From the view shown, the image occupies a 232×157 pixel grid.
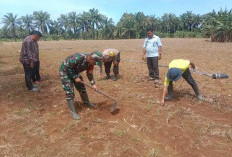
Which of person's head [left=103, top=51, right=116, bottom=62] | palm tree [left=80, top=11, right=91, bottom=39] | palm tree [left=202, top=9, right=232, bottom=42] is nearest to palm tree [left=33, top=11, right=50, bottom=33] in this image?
palm tree [left=80, top=11, right=91, bottom=39]

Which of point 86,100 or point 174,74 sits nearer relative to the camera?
point 174,74

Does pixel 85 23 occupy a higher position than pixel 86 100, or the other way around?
pixel 85 23

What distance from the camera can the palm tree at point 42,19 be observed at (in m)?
71.3

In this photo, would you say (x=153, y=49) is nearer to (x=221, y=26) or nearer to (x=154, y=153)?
(x=154, y=153)

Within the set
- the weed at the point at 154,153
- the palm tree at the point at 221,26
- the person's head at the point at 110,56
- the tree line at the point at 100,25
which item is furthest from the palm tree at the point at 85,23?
the weed at the point at 154,153

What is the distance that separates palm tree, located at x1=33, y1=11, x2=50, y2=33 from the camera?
7131 centimetres

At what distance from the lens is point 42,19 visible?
72125 mm

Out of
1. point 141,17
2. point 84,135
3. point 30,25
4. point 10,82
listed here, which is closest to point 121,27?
point 141,17

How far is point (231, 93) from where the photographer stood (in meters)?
5.98

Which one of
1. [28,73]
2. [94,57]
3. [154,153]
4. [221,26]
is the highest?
[221,26]

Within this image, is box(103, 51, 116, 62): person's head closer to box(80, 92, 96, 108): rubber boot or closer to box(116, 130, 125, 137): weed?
box(80, 92, 96, 108): rubber boot

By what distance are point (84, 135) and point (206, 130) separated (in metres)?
2.08

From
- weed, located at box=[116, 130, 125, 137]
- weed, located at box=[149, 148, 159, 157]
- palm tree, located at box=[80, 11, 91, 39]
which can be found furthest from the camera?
palm tree, located at box=[80, 11, 91, 39]

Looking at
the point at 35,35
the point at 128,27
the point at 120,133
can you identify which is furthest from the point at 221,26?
the point at 128,27
